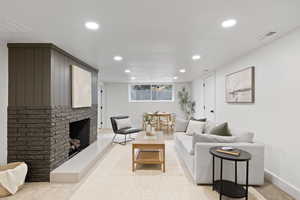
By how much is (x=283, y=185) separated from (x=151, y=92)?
5915 mm

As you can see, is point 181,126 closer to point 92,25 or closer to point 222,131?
point 222,131

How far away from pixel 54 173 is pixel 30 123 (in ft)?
2.92

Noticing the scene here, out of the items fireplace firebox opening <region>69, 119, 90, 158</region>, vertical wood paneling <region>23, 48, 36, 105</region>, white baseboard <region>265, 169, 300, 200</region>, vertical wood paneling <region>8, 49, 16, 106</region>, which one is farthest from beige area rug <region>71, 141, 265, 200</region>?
vertical wood paneling <region>8, 49, 16, 106</region>

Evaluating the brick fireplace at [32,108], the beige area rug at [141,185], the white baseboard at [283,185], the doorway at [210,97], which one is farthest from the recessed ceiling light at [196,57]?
the brick fireplace at [32,108]

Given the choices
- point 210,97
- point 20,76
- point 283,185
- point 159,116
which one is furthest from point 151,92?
point 283,185

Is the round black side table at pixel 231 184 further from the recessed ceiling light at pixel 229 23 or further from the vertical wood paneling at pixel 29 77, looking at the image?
the vertical wood paneling at pixel 29 77

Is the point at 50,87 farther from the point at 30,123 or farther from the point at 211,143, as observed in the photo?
the point at 211,143

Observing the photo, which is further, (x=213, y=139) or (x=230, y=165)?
(x=213, y=139)

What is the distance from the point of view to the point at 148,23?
6.13 feet

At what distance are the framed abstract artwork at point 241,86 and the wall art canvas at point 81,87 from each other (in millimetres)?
3370

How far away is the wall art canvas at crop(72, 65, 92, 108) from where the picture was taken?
3.17 meters

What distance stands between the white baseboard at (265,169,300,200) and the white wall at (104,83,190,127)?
4.97m

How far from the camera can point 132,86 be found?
7.64m

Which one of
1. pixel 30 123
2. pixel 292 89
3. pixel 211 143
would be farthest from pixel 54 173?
pixel 292 89
